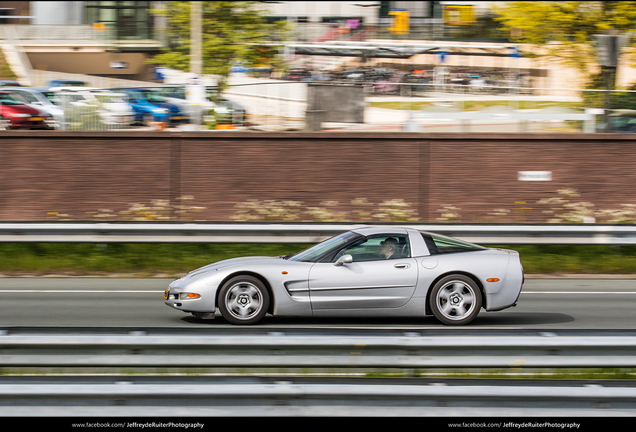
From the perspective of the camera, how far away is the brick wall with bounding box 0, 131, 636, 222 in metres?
17.2

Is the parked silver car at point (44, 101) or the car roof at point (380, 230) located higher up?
the parked silver car at point (44, 101)

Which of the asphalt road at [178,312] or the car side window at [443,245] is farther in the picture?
the car side window at [443,245]

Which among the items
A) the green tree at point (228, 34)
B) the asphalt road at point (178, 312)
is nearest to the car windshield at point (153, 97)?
the asphalt road at point (178, 312)

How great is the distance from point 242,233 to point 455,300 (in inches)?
217

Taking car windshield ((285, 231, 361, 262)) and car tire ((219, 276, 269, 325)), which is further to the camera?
car windshield ((285, 231, 361, 262))

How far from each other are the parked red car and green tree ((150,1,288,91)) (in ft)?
41.9

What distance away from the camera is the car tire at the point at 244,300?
26.3 ft

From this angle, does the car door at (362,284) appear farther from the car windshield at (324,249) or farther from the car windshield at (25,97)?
the car windshield at (25,97)

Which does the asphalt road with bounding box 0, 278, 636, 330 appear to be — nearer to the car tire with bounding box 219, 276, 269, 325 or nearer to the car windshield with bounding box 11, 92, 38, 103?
the car tire with bounding box 219, 276, 269, 325

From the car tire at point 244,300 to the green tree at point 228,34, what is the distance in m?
22.7

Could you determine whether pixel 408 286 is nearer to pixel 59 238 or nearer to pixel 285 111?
pixel 59 238

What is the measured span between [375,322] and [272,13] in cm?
2617

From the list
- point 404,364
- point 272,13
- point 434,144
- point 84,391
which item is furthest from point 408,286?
point 272,13

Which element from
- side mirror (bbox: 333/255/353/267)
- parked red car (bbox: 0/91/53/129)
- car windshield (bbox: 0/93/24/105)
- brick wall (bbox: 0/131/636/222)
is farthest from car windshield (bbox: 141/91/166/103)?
side mirror (bbox: 333/255/353/267)
